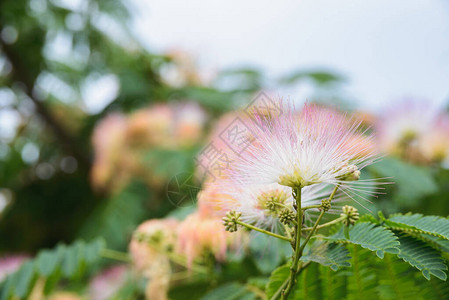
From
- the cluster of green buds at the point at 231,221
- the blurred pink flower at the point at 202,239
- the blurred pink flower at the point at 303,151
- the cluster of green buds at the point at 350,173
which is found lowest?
the blurred pink flower at the point at 202,239

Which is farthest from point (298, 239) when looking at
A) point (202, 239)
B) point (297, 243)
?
point (202, 239)

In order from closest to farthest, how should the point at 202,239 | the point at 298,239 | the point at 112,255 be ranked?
the point at 298,239 → the point at 202,239 → the point at 112,255

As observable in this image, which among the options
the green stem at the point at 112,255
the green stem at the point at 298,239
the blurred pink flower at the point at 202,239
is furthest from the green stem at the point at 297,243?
the green stem at the point at 112,255

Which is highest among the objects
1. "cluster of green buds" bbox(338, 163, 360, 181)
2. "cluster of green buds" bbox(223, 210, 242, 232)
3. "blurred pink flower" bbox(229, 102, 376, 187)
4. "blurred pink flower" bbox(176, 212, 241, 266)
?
"blurred pink flower" bbox(229, 102, 376, 187)

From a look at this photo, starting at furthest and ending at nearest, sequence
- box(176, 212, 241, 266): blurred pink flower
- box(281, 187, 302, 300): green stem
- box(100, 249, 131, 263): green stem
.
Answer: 1. box(100, 249, 131, 263): green stem
2. box(176, 212, 241, 266): blurred pink flower
3. box(281, 187, 302, 300): green stem

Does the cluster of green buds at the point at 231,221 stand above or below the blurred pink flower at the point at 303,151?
below

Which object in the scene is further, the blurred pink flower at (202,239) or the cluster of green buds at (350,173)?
the blurred pink flower at (202,239)

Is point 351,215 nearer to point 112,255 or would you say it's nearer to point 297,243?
point 297,243

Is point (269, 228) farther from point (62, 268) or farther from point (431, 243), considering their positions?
point (62, 268)

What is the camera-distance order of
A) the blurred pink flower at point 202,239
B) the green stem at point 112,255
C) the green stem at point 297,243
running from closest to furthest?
the green stem at point 297,243, the blurred pink flower at point 202,239, the green stem at point 112,255

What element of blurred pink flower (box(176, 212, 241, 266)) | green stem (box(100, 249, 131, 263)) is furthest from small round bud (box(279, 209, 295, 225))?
green stem (box(100, 249, 131, 263))

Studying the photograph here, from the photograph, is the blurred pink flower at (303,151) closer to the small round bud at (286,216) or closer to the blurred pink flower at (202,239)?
the small round bud at (286,216)

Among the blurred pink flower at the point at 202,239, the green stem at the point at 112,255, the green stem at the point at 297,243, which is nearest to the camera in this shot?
the green stem at the point at 297,243

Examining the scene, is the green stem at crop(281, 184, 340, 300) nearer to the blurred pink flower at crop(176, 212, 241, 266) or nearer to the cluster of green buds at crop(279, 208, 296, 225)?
the cluster of green buds at crop(279, 208, 296, 225)
